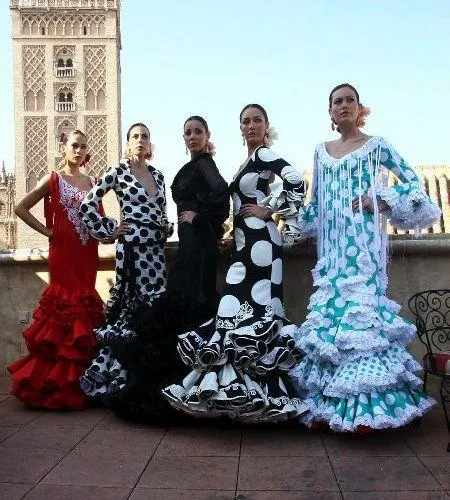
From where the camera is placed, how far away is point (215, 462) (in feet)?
10.6

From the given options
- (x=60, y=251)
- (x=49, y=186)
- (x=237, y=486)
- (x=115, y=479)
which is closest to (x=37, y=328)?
(x=60, y=251)

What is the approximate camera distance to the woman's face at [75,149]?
483 centimetres

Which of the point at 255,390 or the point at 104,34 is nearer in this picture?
the point at 255,390

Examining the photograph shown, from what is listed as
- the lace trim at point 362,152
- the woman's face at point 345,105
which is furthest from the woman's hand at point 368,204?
the woman's face at point 345,105

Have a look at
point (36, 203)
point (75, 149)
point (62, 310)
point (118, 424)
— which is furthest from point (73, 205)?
point (118, 424)

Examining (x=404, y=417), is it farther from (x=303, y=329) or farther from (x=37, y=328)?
(x=37, y=328)

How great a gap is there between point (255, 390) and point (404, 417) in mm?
874

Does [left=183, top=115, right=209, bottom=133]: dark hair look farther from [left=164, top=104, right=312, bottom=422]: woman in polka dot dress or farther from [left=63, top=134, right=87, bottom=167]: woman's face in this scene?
[left=63, top=134, right=87, bottom=167]: woman's face

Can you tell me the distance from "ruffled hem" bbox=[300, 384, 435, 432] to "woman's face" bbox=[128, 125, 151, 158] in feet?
7.61

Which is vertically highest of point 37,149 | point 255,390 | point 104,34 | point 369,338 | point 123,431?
point 104,34

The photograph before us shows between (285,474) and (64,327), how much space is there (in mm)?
2218

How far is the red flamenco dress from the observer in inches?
174

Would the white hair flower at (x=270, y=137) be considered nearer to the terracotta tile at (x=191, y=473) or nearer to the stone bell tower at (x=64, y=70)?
A: the terracotta tile at (x=191, y=473)

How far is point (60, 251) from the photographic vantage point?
182 inches
